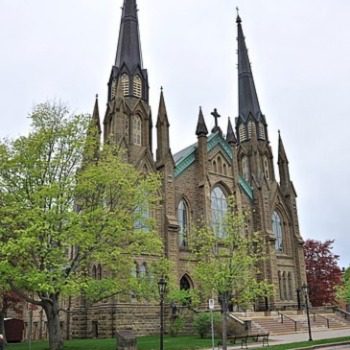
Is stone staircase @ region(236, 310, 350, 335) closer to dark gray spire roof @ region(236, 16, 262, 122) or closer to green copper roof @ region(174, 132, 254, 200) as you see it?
green copper roof @ region(174, 132, 254, 200)

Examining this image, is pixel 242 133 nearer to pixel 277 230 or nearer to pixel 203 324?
pixel 277 230

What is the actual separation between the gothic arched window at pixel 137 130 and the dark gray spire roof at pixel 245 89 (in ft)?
47.4

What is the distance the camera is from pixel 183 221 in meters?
35.7

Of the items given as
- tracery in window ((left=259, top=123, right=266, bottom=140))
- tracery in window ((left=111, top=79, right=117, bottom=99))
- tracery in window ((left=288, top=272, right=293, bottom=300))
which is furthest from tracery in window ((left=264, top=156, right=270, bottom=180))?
tracery in window ((left=111, top=79, right=117, bottom=99))

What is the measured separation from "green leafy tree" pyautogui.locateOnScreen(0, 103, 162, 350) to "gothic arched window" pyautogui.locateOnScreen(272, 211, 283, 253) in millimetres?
21688

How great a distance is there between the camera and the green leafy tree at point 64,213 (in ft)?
61.0

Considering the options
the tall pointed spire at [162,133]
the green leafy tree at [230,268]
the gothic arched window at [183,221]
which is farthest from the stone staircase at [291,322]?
the tall pointed spire at [162,133]

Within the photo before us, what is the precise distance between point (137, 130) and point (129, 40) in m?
9.36

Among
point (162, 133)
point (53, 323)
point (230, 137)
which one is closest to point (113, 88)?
point (162, 133)

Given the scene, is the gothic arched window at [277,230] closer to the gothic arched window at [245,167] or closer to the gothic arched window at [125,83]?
the gothic arched window at [245,167]

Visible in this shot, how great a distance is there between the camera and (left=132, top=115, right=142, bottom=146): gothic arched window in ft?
117

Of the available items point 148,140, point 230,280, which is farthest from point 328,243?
point 230,280

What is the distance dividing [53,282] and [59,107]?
8.53 meters

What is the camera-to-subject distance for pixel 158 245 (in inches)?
867
